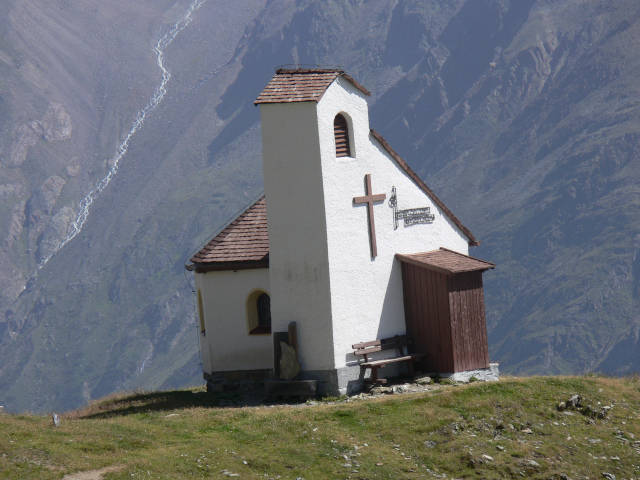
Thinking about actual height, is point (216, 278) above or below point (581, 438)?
above

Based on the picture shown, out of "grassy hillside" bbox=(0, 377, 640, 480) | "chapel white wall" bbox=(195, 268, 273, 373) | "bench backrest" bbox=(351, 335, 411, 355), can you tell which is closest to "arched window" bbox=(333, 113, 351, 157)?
"chapel white wall" bbox=(195, 268, 273, 373)

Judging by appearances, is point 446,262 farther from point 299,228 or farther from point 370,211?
point 299,228

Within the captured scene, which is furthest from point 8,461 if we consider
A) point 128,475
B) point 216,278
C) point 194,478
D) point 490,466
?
point 216,278

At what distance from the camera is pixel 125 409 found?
92.1ft

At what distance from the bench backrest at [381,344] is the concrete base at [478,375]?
1.47m

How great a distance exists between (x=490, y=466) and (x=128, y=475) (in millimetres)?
7238

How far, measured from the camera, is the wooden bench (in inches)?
1076

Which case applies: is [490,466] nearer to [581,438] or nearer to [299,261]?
[581,438]

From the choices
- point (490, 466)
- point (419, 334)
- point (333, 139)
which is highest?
point (333, 139)

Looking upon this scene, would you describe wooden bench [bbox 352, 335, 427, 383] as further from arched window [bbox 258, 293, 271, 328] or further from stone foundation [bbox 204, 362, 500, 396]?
arched window [bbox 258, 293, 271, 328]

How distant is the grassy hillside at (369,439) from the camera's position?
760 inches

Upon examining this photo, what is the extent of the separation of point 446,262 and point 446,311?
1.56 metres

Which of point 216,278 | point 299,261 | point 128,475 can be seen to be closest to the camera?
point 128,475

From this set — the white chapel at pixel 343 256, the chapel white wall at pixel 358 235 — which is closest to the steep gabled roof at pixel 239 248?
the white chapel at pixel 343 256
